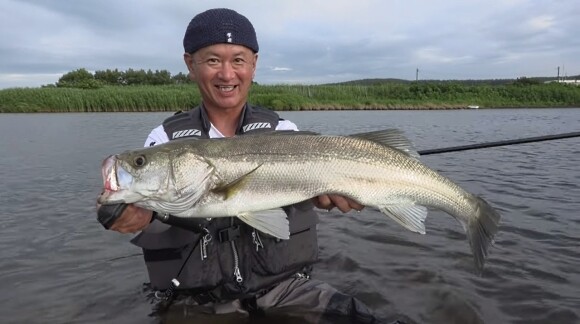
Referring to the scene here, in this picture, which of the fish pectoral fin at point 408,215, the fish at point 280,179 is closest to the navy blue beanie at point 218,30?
the fish at point 280,179

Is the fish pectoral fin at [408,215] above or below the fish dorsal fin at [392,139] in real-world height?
below

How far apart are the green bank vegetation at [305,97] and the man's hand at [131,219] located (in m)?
34.0

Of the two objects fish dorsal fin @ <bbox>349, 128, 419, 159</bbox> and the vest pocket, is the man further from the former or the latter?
fish dorsal fin @ <bbox>349, 128, 419, 159</bbox>

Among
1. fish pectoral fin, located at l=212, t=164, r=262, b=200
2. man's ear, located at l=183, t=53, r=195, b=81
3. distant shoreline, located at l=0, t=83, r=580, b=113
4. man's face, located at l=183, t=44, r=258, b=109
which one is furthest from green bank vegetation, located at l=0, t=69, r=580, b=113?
fish pectoral fin, located at l=212, t=164, r=262, b=200

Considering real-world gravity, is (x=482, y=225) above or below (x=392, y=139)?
below

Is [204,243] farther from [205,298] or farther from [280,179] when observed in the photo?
[280,179]

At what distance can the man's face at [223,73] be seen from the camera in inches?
153

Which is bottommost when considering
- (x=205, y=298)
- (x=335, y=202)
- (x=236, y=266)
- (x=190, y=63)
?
(x=205, y=298)

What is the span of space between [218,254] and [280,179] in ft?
2.84

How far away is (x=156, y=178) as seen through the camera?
301 cm

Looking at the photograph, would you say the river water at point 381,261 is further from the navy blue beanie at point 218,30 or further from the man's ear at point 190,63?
the navy blue beanie at point 218,30

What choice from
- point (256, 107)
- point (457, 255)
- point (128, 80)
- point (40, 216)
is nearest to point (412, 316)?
point (457, 255)

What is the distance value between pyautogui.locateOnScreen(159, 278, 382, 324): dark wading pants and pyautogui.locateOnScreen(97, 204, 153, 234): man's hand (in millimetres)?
1240

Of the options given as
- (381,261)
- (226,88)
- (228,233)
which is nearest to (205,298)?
(228,233)
